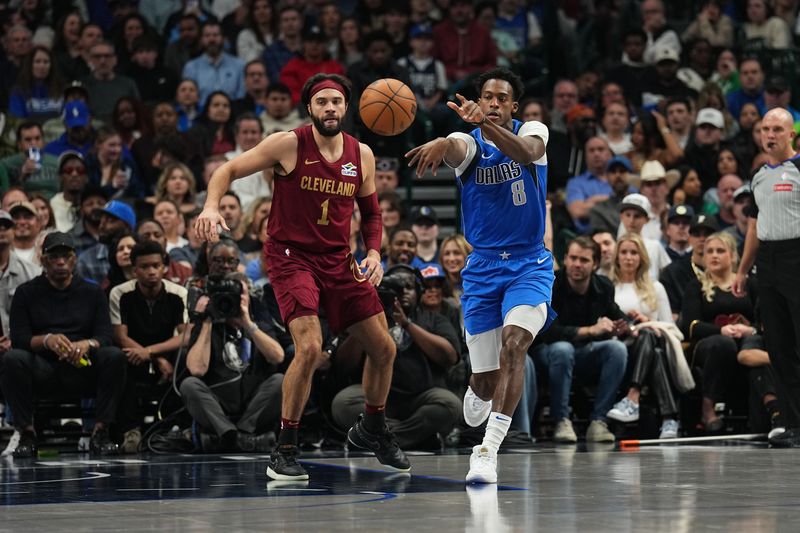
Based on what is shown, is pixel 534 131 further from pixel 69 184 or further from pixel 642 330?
pixel 69 184

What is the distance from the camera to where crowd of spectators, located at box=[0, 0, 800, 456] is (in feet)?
34.7

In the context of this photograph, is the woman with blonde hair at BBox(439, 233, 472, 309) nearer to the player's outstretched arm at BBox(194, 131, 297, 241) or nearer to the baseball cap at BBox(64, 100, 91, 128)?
the player's outstretched arm at BBox(194, 131, 297, 241)

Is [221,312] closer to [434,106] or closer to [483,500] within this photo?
[483,500]

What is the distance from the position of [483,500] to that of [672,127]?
9.86m

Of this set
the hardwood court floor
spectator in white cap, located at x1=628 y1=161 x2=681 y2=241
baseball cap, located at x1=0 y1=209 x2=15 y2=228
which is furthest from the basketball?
spectator in white cap, located at x1=628 y1=161 x2=681 y2=241

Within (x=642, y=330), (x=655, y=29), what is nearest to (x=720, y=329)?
(x=642, y=330)

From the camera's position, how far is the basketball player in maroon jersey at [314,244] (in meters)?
7.66

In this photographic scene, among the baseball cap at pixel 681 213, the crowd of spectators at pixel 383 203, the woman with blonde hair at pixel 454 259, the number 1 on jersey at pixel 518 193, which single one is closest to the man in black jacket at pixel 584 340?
the crowd of spectators at pixel 383 203

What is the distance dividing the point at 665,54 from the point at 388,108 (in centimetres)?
966

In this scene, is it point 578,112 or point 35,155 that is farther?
point 578,112

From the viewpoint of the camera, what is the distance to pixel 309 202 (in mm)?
7898

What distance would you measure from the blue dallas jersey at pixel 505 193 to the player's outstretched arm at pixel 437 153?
66mm

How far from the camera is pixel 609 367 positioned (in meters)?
11.3

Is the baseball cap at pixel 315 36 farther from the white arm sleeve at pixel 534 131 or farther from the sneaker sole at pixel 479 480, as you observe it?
the sneaker sole at pixel 479 480
